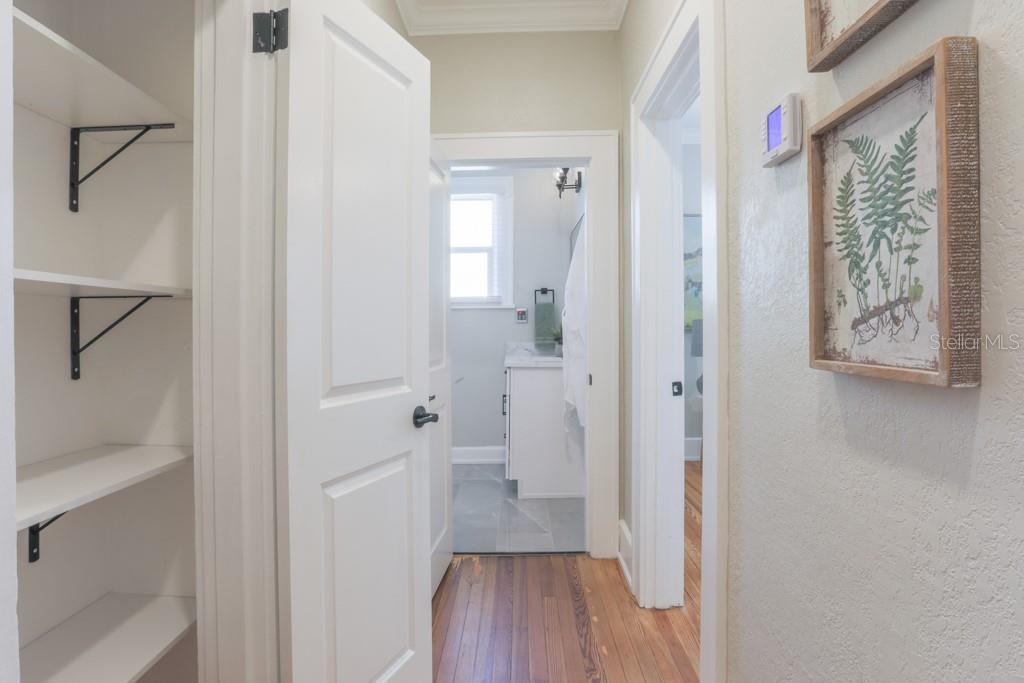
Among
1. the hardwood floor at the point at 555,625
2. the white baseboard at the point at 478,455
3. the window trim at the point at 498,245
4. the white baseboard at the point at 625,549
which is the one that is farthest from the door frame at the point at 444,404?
the window trim at the point at 498,245

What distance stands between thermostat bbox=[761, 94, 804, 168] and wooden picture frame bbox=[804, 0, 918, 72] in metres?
0.08

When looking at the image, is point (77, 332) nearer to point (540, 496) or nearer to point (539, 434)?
point (539, 434)

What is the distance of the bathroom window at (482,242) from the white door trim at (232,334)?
2992 mm

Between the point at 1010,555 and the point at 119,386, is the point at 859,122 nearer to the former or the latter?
the point at 1010,555

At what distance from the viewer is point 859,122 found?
2.26 ft

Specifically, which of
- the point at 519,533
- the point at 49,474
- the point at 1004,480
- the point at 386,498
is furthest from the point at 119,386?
the point at 519,533

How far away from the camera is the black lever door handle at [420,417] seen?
1.48m

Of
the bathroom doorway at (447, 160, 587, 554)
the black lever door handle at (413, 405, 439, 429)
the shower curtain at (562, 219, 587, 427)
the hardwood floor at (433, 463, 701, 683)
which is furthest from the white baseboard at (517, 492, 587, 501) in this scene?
the black lever door handle at (413, 405, 439, 429)

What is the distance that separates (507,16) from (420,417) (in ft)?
6.75

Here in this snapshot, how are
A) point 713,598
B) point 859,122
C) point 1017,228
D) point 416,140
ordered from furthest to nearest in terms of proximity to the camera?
point 416,140 → point 713,598 → point 859,122 → point 1017,228

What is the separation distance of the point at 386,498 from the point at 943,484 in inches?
48.4

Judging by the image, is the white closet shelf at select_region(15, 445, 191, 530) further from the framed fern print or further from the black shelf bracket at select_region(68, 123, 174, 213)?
the framed fern print

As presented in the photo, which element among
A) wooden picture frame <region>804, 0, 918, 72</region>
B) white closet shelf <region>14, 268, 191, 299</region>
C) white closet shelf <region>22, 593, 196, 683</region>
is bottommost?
white closet shelf <region>22, 593, 196, 683</region>

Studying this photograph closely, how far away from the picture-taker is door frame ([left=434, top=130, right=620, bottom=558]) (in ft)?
7.79
